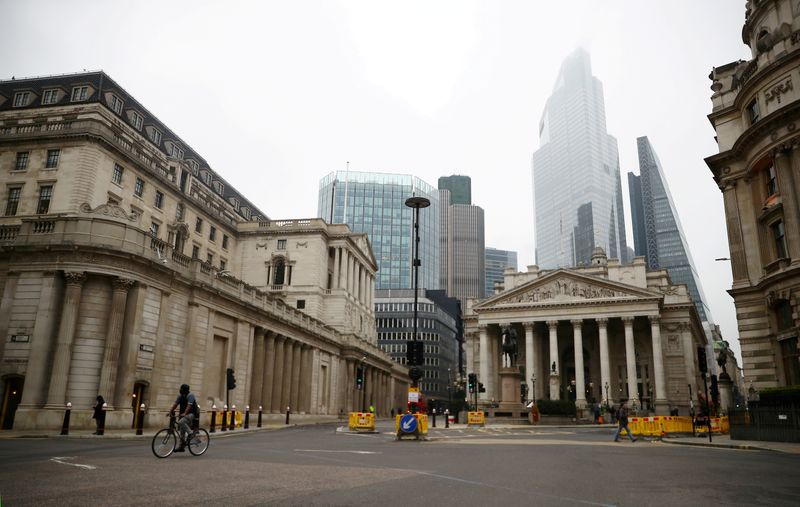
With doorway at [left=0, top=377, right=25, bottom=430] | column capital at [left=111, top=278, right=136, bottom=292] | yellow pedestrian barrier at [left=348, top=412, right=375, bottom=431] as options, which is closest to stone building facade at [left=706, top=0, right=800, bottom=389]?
yellow pedestrian barrier at [left=348, top=412, right=375, bottom=431]

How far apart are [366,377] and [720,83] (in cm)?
5153

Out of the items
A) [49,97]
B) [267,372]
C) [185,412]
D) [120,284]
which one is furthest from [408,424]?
[49,97]

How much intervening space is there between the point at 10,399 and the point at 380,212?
137 metres

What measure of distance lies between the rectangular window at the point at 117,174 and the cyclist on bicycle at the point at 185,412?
36.1m

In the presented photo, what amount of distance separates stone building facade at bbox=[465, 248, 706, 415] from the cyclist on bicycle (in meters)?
56.5

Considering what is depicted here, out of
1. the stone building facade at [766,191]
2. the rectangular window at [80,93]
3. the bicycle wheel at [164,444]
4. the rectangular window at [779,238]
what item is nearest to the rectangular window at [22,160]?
the rectangular window at [80,93]

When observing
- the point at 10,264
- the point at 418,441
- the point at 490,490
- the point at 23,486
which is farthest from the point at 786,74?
the point at 10,264

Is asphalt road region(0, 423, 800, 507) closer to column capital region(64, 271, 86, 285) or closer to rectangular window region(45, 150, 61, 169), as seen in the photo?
column capital region(64, 271, 86, 285)

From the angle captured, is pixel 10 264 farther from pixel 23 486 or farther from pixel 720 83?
pixel 720 83

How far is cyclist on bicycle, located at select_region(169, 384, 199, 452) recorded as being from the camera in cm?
1398

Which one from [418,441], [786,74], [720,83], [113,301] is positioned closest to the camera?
[418,441]

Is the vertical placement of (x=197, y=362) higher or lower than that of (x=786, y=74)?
lower

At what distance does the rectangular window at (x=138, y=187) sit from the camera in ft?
156

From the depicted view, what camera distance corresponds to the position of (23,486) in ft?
27.7
